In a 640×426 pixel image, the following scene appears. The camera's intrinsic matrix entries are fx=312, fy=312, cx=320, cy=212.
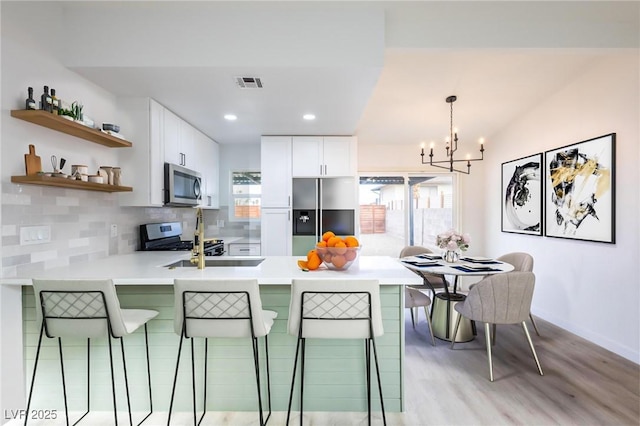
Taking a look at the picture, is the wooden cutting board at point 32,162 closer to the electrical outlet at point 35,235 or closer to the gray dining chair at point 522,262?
the electrical outlet at point 35,235

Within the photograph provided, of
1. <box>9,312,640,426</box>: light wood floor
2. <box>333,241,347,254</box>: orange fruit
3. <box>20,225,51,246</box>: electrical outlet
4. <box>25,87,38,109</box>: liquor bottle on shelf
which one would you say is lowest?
<box>9,312,640,426</box>: light wood floor

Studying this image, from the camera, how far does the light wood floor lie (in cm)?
190

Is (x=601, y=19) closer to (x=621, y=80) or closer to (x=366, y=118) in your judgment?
(x=621, y=80)

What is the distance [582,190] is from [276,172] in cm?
330

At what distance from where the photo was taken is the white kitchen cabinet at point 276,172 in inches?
158

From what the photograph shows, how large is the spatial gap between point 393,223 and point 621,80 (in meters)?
3.04

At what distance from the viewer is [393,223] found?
505 cm

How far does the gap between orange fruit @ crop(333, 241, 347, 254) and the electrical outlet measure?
6.04 ft

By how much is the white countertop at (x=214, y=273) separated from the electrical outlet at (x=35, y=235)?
194 mm

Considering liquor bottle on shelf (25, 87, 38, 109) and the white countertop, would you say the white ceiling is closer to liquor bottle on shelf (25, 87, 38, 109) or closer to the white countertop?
liquor bottle on shelf (25, 87, 38, 109)

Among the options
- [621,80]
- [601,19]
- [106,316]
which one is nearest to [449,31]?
[601,19]

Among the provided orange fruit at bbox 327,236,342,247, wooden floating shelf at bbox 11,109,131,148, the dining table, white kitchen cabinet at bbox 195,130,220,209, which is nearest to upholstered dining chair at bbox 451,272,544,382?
the dining table

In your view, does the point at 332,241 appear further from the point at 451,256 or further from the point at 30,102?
the point at 30,102

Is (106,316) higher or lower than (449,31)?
lower
